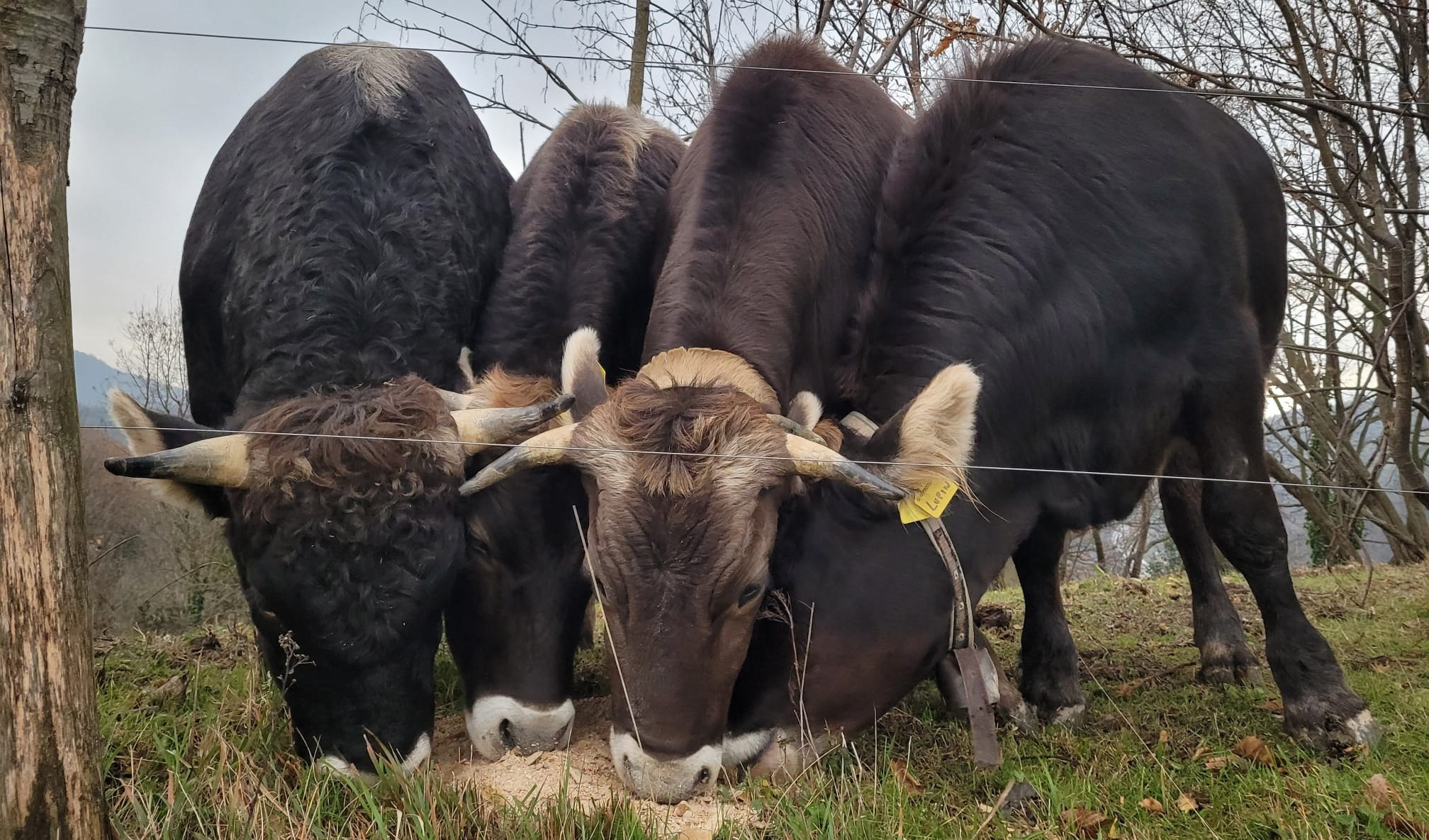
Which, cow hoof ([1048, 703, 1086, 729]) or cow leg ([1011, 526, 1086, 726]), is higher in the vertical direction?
cow leg ([1011, 526, 1086, 726])

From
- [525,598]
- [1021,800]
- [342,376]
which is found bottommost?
[1021,800]

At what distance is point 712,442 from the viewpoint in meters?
3.24

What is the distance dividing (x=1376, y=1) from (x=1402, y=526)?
30.4 ft

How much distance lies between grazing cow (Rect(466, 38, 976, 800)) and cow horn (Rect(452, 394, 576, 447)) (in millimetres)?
82

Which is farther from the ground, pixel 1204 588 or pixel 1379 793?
pixel 1204 588

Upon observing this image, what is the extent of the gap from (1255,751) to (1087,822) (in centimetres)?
108

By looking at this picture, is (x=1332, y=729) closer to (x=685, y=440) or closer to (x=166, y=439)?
(x=685, y=440)

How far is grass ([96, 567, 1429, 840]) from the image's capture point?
287cm

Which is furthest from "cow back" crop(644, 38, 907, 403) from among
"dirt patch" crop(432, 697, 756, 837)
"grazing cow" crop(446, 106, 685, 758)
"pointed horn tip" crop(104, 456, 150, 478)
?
"pointed horn tip" crop(104, 456, 150, 478)

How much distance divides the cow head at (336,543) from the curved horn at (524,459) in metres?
0.10

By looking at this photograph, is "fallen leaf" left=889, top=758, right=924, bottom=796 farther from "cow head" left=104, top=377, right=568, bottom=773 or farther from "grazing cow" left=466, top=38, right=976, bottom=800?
"cow head" left=104, top=377, right=568, bottom=773

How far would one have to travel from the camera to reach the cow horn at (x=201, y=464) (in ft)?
10.3

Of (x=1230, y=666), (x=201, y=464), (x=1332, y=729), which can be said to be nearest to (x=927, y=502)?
(x=1332, y=729)

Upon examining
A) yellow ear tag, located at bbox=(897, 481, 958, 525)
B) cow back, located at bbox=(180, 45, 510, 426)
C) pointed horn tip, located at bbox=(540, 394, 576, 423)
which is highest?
cow back, located at bbox=(180, 45, 510, 426)
